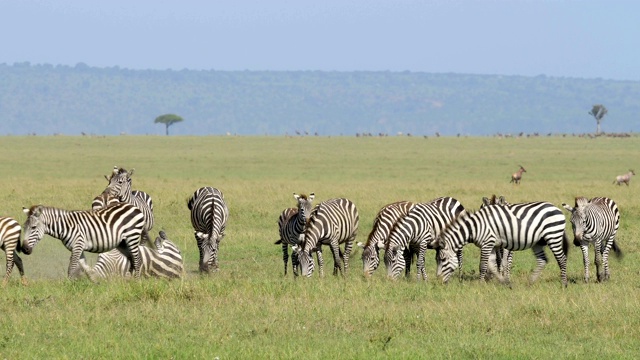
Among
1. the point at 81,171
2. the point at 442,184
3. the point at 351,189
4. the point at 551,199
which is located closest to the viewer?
the point at 551,199

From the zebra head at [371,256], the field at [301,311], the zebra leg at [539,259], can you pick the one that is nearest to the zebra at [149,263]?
the field at [301,311]

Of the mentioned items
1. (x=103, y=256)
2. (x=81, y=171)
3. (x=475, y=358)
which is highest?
(x=81, y=171)

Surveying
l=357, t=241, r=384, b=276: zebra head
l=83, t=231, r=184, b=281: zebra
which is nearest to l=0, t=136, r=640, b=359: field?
l=357, t=241, r=384, b=276: zebra head

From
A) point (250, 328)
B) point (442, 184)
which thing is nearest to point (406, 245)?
point (250, 328)

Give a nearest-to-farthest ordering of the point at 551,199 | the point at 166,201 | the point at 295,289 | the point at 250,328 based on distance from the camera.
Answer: the point at 250,328, the point at 295,289, the point at 166,201, the point at 551,199

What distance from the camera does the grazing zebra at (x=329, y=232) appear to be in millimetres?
15383

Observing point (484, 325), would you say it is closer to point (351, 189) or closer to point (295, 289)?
point (295, 289)

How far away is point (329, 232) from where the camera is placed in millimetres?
15766

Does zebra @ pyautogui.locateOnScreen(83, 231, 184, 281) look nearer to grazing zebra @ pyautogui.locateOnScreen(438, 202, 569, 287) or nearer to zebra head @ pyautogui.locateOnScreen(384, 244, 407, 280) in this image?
zebra head @ pyautogui.locateOnScreen(384, 244, 407, 280)

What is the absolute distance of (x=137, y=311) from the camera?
11.8 meters

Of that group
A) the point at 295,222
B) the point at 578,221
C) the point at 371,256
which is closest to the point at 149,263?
the point at 295,222

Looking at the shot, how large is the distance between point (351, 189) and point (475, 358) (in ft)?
85.0

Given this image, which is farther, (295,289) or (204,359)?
(295,289)

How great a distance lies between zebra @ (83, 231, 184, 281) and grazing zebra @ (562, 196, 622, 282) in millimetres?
5646
